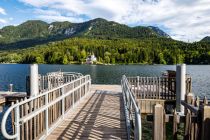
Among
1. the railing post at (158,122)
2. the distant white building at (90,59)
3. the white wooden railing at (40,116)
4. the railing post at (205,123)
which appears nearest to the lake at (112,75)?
the white wooden railing at (40,116)

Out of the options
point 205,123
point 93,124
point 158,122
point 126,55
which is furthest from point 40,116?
point 126,55

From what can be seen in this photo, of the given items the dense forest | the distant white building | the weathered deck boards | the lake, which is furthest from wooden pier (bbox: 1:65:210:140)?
the dense forest

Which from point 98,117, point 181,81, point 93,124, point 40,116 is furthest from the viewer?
point 181,81

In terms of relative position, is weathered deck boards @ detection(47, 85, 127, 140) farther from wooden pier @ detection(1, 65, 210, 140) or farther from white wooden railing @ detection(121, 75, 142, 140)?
white wooden railing @ detection(121, 75, 142, 140)

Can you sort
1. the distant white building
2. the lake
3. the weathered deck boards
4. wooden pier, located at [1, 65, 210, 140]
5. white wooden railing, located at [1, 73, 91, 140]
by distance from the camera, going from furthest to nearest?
the distant white building, the lake, the weathered deck boards, white wooden railing, located at [1, 73, 91, 140], wooden pier, located at [1, 65, 210, 140]

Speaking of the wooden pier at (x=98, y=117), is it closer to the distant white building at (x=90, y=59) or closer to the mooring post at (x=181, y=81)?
the mooring post at (x=181, y=81)

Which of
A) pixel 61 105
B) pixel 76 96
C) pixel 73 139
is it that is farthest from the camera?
pixel 76 96

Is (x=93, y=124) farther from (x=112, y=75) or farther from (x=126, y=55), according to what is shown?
(x=126, y=55)

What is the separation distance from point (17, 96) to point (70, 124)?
42.8 ft

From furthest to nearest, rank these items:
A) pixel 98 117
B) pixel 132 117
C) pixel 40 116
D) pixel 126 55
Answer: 1. pixel 126 55
2. pixel 98 117
3. pixel 132 117
4. pixel 40 116

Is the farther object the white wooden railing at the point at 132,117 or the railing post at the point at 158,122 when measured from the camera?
the white wooden railing at the point at 132,117

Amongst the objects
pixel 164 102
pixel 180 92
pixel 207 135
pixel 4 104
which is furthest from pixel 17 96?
pixel 207 135

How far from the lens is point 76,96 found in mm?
13516

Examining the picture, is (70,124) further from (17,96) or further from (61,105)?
(17,96)
